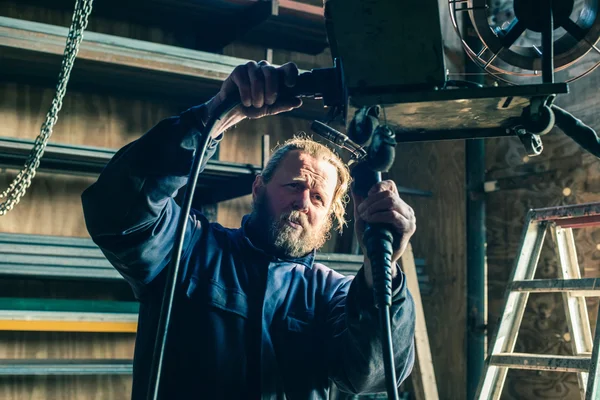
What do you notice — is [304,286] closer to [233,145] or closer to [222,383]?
[222,383]

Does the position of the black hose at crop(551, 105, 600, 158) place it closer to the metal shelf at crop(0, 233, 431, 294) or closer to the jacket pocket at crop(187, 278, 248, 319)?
the jacket pocket at crop(187, 278, 248, 319)

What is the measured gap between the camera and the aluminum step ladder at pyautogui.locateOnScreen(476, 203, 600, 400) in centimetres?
212

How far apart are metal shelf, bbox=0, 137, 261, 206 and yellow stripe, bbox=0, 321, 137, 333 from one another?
2.03 feet

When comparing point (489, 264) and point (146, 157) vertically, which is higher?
point (489, 264)

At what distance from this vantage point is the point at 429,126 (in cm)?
78

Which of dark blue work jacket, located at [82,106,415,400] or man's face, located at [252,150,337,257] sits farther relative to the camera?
man's face, located at [252,150,337,257]

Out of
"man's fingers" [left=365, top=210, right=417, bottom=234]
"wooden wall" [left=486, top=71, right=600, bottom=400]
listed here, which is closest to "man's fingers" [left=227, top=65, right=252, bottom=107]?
"man's fingers" [left=365, top=210, right=417, bottom=234]

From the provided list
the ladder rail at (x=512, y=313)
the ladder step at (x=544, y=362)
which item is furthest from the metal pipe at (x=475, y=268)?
the ladder step at (x=544, y=362)

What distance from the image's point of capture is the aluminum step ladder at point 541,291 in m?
2.12

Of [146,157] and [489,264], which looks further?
[489,264]

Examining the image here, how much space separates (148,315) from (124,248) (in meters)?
0.18

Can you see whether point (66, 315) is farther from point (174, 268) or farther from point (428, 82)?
point (428, 82)

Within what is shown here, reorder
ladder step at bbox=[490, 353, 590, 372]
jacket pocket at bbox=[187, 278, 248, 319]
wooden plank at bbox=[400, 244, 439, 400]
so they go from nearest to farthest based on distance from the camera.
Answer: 1. jacket pocket at bbox=[187, 278, 248, 319]
2. ladder step at bbox=[490, 353, 590, 372]
3. wooden plank at bbox=[400, 244, 439, 400]

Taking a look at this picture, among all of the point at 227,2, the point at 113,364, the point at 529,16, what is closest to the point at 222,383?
the point at 529,16
